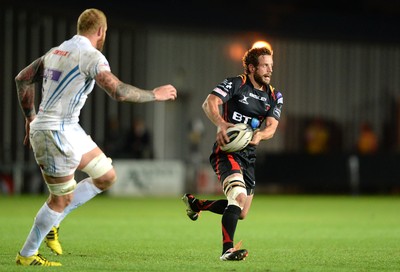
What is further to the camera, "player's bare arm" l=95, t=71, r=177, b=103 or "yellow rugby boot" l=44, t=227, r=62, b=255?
"yellow rugby boot" l=44, t=227, r=62, b=255

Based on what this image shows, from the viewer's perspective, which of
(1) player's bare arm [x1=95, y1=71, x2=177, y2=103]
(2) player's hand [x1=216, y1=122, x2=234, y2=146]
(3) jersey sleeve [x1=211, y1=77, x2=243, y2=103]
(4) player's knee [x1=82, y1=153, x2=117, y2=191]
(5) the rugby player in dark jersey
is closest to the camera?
(1) player's bare arm [x1=95, y1=71, x2=177, y2=103]

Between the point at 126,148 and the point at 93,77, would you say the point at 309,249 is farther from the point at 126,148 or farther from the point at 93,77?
the point at 126,148

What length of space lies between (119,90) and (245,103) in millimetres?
1916

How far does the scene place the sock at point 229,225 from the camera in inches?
349

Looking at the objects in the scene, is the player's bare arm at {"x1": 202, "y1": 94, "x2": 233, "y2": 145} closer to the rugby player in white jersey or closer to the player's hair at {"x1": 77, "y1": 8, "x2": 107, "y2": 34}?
the rugby player in white jersey

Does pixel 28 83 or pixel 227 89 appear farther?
pixel 227 89

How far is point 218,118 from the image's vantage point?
9.20m

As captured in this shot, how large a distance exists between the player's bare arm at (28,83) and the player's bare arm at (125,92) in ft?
2.24

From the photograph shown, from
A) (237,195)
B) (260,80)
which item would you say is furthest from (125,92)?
(260,80)

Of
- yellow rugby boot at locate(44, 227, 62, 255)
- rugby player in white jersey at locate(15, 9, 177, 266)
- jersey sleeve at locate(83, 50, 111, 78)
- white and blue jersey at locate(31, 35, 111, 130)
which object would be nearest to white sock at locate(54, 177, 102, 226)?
yellow rugby boot at locate(44, 227, 62, 255)

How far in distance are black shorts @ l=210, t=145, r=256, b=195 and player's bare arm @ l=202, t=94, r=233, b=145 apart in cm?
31

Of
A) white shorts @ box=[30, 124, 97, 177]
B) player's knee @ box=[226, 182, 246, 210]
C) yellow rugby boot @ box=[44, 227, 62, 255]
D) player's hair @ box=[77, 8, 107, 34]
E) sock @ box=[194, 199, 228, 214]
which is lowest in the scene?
yellow rugby boot @ box=[44, 227, 62, 255]

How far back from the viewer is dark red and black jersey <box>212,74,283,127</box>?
948 centimetres

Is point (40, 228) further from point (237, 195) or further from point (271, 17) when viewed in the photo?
point (271, 17)
